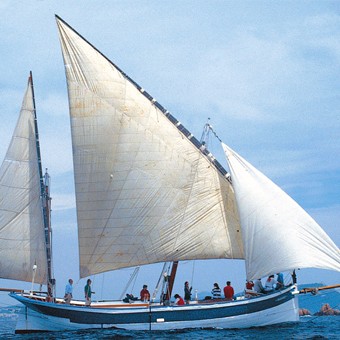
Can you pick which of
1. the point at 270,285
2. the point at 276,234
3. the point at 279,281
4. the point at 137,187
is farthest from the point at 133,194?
the point at 279,281

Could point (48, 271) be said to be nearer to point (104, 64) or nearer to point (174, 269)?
point (174, 269)

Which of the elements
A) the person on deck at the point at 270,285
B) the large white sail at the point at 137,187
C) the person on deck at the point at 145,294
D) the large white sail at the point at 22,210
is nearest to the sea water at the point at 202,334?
the person on deck at the point at 270,285

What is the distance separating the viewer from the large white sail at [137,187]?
46.7 m

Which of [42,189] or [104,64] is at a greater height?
[104,64]

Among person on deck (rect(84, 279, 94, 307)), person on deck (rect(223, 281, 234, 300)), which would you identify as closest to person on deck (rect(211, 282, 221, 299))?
person on deck (rect(223, 281, 234, 300))

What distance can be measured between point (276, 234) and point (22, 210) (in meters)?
16.1

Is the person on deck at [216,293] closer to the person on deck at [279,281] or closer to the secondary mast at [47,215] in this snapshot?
the person on deck at [279,281]

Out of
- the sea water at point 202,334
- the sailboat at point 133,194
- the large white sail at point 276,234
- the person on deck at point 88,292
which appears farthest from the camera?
the person on deck at point 88,292

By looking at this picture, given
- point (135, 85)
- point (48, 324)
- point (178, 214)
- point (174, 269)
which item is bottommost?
point (48, 324)

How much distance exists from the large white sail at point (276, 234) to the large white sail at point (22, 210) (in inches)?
510

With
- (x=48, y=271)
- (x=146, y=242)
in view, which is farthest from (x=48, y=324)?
(x=146, y=242)

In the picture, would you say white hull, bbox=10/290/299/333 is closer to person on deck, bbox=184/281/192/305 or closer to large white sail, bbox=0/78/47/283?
person on deck, bbox=184/281/192/305

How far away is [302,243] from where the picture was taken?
4284cm

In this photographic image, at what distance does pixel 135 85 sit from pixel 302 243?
15191 millimetres
